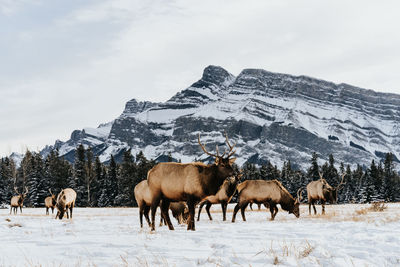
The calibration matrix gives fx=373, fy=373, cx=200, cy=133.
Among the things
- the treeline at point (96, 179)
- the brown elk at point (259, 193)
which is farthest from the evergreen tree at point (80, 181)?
the brown elk at point (259, 193)

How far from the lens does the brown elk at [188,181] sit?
9.55m

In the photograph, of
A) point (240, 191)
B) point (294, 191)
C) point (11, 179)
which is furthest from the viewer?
point (294, 191)

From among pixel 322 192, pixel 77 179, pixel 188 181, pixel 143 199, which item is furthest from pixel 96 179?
pixel 188 181

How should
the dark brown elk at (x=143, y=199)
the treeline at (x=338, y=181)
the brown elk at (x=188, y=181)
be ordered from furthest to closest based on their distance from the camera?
the treeline at (x=338, y=181) → the dark brown elk at (x=143, y=199) → the brown elk at (x=188, y=181)

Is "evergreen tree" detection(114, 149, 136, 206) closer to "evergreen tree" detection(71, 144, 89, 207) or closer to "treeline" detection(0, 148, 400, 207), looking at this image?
"treeline" detection(0, 148, 400, 207)

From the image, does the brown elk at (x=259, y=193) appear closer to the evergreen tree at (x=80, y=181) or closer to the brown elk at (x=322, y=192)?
the brown elk at (x=322, y=192)

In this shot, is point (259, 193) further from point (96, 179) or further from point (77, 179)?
point (96, 179)

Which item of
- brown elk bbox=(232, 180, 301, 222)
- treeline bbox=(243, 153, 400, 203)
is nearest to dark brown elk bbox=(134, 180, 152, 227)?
brown elk bbox=(232, 180, 301, 222)

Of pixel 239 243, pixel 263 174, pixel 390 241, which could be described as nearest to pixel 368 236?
pixel 390 241

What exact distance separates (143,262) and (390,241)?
4525 mm

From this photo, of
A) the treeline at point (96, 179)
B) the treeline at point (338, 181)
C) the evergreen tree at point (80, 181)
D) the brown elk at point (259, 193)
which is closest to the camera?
the brown elk at point (259, 193)

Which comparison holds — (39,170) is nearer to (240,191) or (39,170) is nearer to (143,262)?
(240,191)

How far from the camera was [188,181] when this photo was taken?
31.4ft

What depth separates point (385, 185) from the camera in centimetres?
8125
